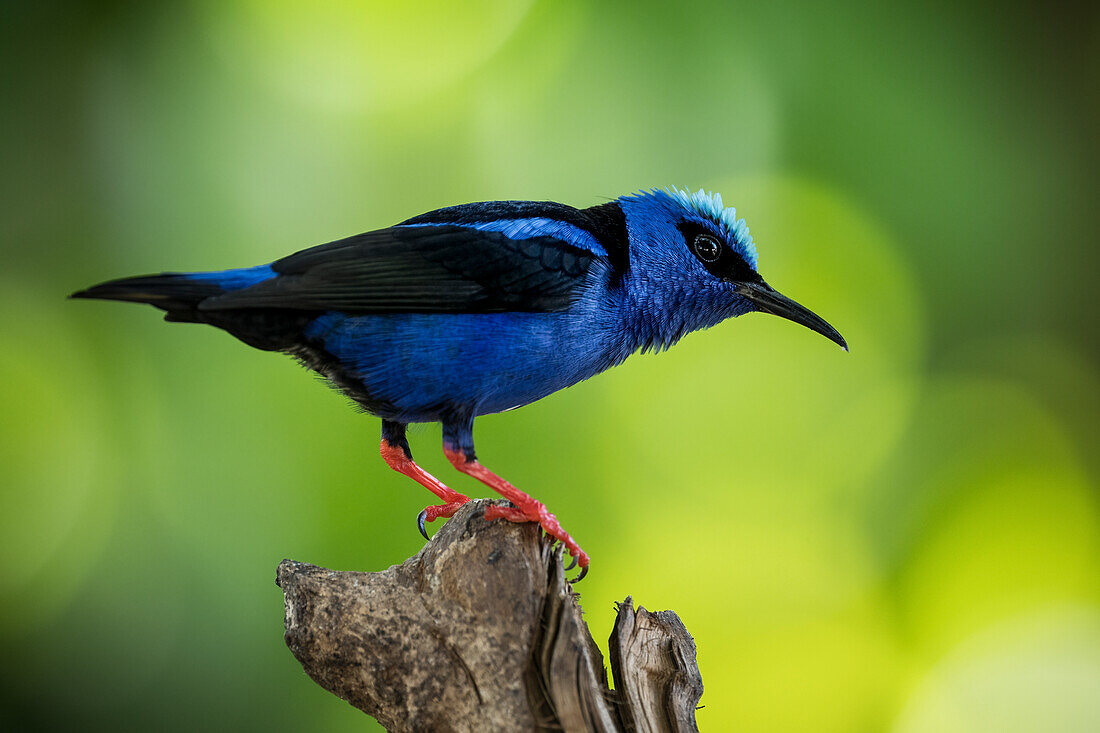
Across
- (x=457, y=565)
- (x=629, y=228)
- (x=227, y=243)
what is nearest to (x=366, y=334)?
(x=457, y=565)

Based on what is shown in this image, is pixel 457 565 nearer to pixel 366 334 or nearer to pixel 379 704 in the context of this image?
pixel 379 704

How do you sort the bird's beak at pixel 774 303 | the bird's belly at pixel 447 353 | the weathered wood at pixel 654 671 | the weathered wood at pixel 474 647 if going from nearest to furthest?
the weathered wood at pixel 474 647 < the weathered wood at pixel 654 671 < the bird's belly at pixel 447 353 < the bird's beak at pixel 774 303

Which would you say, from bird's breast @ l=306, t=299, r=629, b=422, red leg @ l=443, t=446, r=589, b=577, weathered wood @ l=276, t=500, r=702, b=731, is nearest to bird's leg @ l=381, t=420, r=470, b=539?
bird's breast @ l=306, t=299, r=629, b=422

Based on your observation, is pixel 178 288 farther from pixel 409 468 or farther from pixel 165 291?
Result: pixel 409 468

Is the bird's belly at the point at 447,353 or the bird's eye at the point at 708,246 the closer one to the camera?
the bird's belly at the point at 447,353

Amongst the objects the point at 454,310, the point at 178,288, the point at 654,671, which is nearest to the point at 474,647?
the point at 654,671

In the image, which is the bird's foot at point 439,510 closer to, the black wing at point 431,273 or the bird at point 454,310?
the bird at point 454,310

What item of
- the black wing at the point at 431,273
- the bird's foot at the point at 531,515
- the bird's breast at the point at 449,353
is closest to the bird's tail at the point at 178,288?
the black wing at the point at 431,273

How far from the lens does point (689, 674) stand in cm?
363

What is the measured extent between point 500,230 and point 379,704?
196 centimetres

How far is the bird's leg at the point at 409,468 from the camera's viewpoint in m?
4.53

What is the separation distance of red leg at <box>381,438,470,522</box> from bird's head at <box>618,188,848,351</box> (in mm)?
1245

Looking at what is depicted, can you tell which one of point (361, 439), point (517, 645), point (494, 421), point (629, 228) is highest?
point (629, 228)

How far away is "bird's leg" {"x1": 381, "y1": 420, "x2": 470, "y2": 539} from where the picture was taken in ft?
14.9
